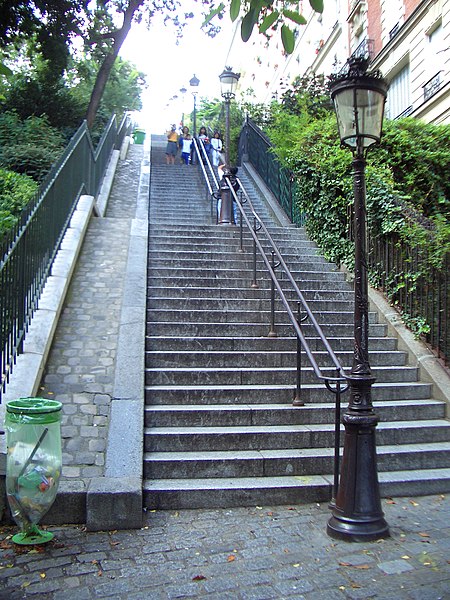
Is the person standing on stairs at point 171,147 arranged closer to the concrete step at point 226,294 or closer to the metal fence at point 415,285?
the metal fence at point 415,285

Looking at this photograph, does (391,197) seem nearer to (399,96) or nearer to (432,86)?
(432,86)

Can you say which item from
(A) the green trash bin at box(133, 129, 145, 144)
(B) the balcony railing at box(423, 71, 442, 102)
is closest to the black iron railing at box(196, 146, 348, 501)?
(B) the balcony railing at box(423, 71, 442, 102)

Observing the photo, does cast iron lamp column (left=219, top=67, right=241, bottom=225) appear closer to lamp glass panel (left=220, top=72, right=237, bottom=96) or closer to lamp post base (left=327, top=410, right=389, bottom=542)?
lamp glass panel (left=220, top=72, right=237, bottom=96)

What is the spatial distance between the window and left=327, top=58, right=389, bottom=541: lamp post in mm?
15433

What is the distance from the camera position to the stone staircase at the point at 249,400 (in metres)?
4.81

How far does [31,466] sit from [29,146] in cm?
1111

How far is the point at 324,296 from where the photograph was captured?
8.20 meters

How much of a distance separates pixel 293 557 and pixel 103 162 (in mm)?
12546

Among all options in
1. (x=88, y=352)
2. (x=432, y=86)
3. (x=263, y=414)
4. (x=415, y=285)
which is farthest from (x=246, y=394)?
(x=432, y=86)

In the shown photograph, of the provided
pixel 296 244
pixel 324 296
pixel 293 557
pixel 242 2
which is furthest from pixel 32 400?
pixel 296 244

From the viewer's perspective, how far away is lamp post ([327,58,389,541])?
409 centimetres

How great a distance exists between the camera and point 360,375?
4.25m

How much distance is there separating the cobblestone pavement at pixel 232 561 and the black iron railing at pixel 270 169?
25.9ft

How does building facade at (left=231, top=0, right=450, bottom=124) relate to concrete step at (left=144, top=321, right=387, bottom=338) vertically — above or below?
above
